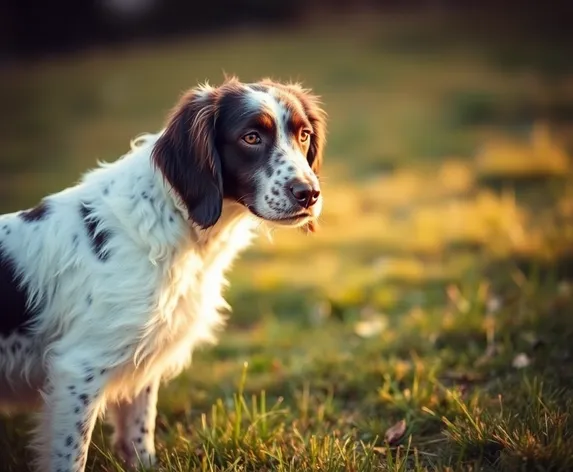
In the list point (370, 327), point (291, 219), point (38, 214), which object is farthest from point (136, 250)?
point (370, 327)

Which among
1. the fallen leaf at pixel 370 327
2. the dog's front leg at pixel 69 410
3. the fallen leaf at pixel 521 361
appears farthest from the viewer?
the fallen leaf at pixel 370 327

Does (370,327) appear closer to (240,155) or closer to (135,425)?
(135,425)

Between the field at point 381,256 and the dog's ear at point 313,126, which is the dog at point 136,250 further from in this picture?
the field at point 381,256

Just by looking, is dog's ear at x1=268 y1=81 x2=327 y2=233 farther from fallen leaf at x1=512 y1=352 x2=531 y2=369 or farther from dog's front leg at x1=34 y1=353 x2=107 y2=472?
fallen leaf at x1=512 y1=352 x2=531 y2=369

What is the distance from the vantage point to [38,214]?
3648 millimetres

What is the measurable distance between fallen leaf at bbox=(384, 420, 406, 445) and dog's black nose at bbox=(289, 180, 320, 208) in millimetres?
1223

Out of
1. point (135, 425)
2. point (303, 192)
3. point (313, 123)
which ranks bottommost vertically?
point (135, 425)

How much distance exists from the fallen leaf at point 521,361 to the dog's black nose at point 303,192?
1763 mm

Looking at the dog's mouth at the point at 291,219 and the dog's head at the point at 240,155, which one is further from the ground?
the dog's head at the point at 240,155

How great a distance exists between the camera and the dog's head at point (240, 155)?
3443 millimetres

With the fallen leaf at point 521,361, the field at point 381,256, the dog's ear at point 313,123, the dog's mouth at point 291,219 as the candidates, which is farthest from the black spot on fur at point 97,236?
the fallen leaf at point 521,361

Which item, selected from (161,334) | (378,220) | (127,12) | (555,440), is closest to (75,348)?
(161,334)

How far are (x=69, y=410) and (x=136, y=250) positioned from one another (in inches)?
29.9

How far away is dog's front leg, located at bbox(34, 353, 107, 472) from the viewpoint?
11.1ft
